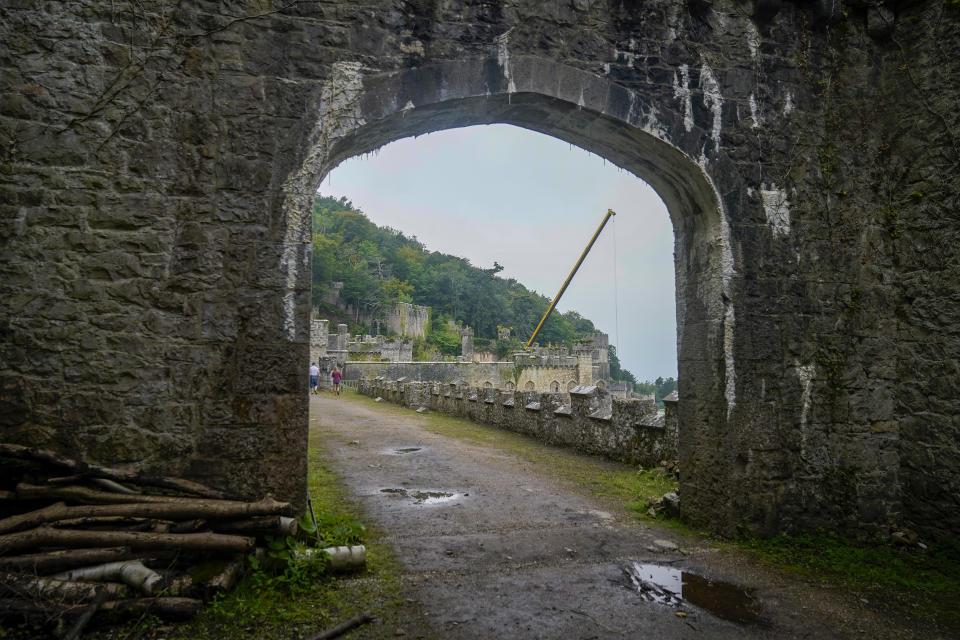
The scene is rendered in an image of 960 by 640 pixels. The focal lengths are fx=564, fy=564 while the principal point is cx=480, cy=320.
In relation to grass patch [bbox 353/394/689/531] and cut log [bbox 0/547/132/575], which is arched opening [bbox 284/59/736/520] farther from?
cut log [bbox 0/547/132/575]

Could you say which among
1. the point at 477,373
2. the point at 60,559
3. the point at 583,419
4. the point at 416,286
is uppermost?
the point at 416,286

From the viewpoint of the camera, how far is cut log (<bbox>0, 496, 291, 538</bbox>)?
115 inches

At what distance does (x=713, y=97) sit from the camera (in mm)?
4430

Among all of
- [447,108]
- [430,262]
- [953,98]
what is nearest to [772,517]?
[953,98]

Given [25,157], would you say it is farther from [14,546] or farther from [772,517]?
[772,517]

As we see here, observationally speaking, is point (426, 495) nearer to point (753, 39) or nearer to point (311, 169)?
point (311, 169)

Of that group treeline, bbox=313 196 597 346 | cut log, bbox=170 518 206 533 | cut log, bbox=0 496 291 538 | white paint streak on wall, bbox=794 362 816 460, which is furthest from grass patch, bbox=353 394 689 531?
treeline, bbox=313 196 597 346

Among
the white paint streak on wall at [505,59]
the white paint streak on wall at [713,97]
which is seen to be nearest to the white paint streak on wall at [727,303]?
the white paint streak on wall at [713,97]

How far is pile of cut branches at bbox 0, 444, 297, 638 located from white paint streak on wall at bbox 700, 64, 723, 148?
4131 mm

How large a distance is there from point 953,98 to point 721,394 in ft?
9.19

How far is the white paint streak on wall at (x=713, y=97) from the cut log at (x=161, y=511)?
13.4 ft

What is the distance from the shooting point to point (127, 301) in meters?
3.44

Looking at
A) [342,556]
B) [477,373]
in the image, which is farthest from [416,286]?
[342,556]

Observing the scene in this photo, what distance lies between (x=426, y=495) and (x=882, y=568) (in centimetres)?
373
